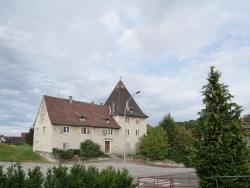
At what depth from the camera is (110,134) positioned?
161 ft

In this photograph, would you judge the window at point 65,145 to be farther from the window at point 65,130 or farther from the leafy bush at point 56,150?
the leafy bush at point 56,150

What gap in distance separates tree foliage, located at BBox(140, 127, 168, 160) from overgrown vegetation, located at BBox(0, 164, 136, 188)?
34.0 meters

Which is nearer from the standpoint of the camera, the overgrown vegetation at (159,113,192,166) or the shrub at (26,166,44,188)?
the shrub at (26,166,44,188)

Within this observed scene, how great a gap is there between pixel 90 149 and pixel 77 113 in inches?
275

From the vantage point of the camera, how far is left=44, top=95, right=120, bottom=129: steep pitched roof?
43969mm

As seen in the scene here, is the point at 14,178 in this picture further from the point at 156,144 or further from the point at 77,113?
the point at 77,113

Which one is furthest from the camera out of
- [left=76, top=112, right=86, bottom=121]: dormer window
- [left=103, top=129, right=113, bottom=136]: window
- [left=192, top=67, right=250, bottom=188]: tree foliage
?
[left=103, top=129, right=113, bottom=136]: window

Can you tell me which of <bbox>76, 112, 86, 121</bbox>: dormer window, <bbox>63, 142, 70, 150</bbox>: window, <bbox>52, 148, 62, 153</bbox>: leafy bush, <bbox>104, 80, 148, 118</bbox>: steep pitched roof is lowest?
<bbox>52, 148, 62, 153</bbox>: leafy bush

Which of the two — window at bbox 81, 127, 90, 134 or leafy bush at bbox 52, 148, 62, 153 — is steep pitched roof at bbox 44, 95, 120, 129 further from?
leafy bush at bbox 52, 148, 62, 153

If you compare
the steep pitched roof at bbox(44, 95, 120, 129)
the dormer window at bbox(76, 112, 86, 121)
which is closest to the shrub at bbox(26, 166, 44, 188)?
the steep pitched roof at bbox(44, 95, 120, 129)

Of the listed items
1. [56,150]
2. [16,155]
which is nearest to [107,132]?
[56,150]

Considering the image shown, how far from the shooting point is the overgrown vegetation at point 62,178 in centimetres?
913

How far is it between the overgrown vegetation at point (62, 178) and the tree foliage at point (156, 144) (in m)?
34.0

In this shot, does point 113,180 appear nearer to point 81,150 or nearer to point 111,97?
point 81,150
